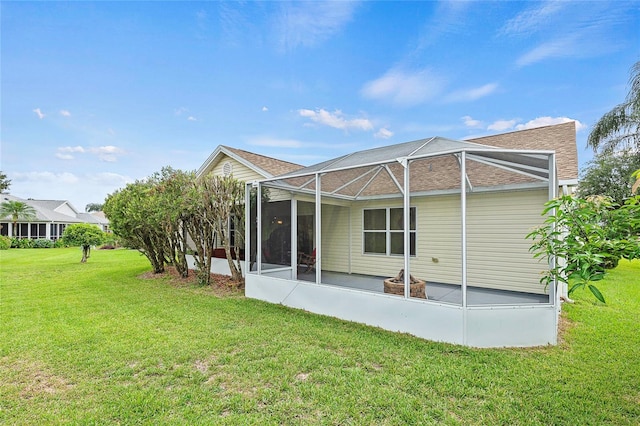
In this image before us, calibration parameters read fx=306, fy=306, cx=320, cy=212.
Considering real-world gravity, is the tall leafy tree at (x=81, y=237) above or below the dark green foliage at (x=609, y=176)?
below

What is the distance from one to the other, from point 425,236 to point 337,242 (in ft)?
8.75

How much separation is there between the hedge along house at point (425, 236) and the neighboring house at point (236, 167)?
2.78 metres

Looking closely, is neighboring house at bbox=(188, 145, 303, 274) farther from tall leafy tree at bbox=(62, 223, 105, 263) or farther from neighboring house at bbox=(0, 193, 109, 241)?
neighboring house at bbox=(0, 193, 109, 241)

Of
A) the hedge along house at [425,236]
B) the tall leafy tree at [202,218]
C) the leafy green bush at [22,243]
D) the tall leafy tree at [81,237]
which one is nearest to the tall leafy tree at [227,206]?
the tall leafy tree at [202,218]

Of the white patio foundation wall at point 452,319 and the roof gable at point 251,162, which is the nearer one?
the white patio foundation wall at point 452,319

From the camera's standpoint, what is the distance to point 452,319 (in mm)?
4414

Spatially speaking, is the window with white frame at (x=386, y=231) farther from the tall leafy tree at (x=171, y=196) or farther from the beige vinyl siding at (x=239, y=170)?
the tall leafy tree at (x=171, y=196)

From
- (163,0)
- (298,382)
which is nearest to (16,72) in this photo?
(163,0)

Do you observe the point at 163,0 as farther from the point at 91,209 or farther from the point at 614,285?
the point at 91,209

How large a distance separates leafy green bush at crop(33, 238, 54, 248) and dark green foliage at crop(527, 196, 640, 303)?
109ft

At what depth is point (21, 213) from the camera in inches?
987

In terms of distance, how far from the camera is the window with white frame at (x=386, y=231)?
327 inches

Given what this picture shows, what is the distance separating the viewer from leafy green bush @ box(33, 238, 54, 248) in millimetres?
24719

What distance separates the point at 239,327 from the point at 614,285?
11055mm
